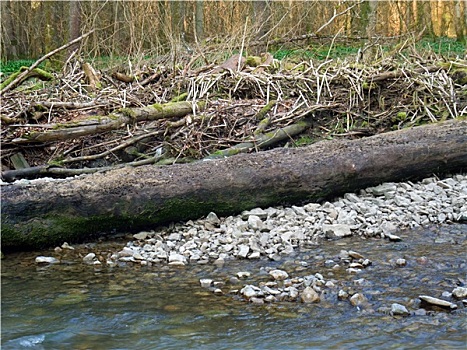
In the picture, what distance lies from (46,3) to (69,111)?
55.9 feet

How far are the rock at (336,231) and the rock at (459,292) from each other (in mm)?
1586

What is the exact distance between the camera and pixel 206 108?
8.11 meters

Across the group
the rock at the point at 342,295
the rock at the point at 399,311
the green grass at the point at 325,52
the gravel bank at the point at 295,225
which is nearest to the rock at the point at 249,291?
the rock at the point at 342,295

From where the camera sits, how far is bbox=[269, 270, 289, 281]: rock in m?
4.27

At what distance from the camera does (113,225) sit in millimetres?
5328

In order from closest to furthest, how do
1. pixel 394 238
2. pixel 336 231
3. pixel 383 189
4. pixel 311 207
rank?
1. pixel 394 238
2. pixel 336 231
3. pixel 311 207
4. pixel 383 189

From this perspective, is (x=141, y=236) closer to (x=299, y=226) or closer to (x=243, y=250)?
(x=243, y=250)

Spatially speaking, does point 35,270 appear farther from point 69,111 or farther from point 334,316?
point 69,111

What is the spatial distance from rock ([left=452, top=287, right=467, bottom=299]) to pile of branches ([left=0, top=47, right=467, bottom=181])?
388cm

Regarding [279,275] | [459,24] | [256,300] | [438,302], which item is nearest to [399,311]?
[438,302]

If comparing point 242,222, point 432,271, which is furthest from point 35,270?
point 432,271

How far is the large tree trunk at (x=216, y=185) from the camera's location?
5082mm

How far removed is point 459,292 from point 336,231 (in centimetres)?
167

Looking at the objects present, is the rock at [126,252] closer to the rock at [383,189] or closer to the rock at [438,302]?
the rock at [438,302]
